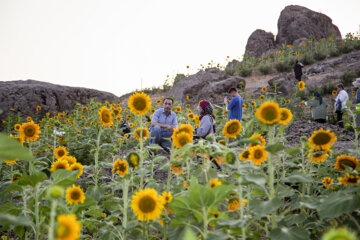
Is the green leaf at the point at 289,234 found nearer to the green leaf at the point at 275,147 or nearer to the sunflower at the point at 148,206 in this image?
the green leaf at the point at 275,147

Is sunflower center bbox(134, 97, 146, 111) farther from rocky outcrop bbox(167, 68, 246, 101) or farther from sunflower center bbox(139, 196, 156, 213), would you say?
rocky outcrop bbox(167, 68, 246, 101)

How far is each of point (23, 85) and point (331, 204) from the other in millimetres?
11522

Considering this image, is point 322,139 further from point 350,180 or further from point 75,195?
point 75,195

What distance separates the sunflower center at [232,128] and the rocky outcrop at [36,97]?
952 centimetres

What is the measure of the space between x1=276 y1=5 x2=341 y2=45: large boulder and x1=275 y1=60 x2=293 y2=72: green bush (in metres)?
12.6

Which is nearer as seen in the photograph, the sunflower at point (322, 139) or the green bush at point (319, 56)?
the sunflower at point (322, 139)

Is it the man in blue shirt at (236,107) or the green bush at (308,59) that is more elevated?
the green bush at (308,59)

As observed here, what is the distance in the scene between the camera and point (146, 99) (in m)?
2.18

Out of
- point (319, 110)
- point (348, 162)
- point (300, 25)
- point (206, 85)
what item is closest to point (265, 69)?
point (206, 85)

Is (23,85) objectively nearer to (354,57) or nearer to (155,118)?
(155,118)

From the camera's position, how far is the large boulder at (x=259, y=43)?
29.8m

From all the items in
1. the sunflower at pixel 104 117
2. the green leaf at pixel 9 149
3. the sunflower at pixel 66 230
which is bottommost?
the sunflower at pixel 66 230

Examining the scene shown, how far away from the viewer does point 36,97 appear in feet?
33.5

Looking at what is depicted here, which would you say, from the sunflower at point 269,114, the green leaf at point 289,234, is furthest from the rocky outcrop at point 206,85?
the green leaf at point 289,234
